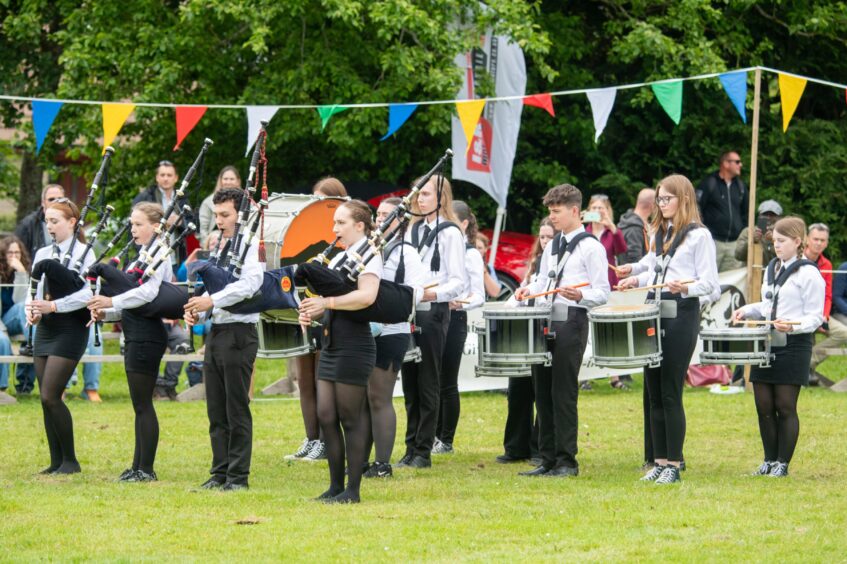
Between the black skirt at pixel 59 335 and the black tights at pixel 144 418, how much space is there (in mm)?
523

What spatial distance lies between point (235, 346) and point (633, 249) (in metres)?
7.49

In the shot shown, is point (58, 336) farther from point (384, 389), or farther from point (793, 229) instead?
point (793, 229)

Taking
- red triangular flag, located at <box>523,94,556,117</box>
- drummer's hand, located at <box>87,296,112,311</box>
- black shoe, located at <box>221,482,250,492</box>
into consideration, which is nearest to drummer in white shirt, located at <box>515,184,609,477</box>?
black shoe, located at <box>221,482,250,492</box>

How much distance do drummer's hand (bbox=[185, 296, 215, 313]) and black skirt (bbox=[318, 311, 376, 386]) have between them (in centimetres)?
80

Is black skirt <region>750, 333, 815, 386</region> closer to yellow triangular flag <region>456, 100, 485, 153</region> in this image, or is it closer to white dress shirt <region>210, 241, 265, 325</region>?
white dress shirt <region>210, 241, 265, 325</region>

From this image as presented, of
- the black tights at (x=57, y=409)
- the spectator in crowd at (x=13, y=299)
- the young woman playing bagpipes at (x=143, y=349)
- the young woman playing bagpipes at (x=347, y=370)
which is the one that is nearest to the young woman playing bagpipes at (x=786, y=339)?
the young woman playing bagpipes at (x=347, y=370)

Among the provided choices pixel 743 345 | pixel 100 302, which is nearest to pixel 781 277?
pixel 743 345

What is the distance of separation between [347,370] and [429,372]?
2205 millimetres

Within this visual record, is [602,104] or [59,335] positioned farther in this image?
Answer: [602,104]

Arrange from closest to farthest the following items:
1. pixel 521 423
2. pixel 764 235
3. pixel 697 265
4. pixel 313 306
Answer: pixel 313 306
pixel 697 265
pixel 521 423
pixel 764 235

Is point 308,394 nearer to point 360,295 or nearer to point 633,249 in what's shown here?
point 360,295

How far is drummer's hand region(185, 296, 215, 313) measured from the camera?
29.0 ft

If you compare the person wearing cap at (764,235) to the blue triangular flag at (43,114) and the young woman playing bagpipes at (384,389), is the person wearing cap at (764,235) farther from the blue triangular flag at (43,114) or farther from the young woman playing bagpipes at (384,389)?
the blue triangular flag at (43,114)

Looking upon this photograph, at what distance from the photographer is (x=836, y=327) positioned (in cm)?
1551
